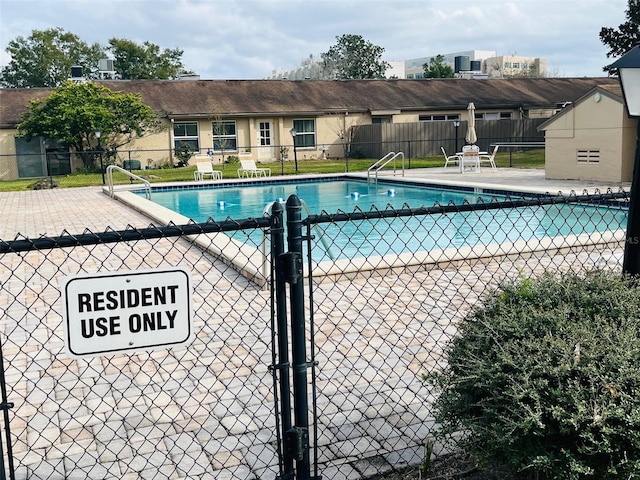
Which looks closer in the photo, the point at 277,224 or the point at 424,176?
the point at 277,224

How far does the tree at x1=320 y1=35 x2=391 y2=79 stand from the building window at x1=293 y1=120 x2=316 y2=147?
1084 inches

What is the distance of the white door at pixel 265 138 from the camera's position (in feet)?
101

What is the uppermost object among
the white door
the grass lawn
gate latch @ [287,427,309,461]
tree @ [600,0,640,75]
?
tree @ [600,0,640,75]

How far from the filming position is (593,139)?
17094 millimetres

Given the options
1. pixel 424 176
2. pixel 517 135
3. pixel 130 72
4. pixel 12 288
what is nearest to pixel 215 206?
pixel 424 176

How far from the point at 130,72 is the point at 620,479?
5286 centimetres

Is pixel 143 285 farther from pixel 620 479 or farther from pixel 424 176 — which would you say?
pixel 424 176

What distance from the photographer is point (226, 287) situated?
7.23 metres

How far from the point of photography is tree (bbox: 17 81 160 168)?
84.7 feet

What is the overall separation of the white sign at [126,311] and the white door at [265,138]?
28325 mm

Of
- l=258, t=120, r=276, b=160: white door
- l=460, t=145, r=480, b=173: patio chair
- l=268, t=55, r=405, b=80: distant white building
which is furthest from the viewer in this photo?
l=268, t=55, r=405, b=80: distant white building

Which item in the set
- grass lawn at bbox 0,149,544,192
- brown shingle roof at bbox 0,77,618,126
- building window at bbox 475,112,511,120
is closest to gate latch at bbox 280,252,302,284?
grass lawn at bbox 0,149,544,192

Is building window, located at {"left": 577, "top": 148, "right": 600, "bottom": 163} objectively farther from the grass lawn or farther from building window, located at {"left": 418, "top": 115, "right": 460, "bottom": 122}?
building window, located at {"left": 418, "top": 115, "right": 460, "bottom": 122}

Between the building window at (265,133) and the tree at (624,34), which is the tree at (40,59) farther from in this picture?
the tree at (624,34)
